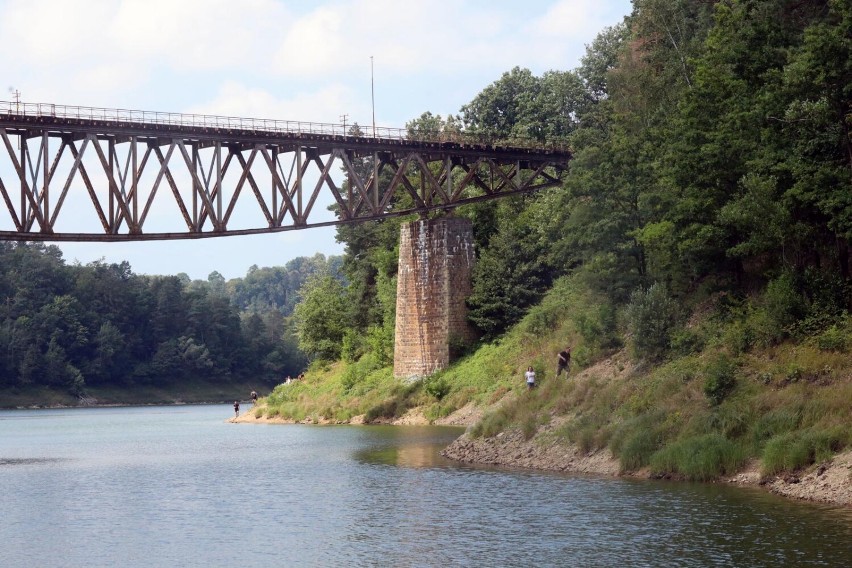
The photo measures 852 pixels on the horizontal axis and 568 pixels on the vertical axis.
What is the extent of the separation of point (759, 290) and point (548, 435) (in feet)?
32.4

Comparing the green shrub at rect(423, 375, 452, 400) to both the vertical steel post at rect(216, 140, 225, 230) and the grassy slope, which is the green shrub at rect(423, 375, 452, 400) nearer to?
the grassy slope

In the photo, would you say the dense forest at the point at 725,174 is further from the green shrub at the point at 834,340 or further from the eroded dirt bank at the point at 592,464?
the eroded dirt bank at the point at 592,464

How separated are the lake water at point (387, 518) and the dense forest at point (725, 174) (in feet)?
34.0

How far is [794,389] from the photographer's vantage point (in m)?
36.2

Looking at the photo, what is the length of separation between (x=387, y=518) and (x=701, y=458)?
32.2 ft

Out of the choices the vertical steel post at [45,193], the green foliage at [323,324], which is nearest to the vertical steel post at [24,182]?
the vertical steel post at [45,193]

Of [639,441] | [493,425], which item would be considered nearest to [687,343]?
[639,441]

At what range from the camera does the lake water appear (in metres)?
25.9

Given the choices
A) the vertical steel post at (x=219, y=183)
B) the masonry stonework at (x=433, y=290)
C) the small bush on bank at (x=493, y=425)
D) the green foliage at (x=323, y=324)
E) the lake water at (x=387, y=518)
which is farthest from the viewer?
the green foliage at (x=323, y=324)

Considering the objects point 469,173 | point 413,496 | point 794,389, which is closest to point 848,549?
point 794,389

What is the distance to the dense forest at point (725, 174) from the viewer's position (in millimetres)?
39750

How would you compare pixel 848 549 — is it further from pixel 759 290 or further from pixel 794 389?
pixel 759 290

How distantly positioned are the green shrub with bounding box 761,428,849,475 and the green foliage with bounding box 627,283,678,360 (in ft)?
37.5

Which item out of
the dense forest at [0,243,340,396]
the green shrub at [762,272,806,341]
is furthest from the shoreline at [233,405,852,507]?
the dense forest at [0,243,340,396]
